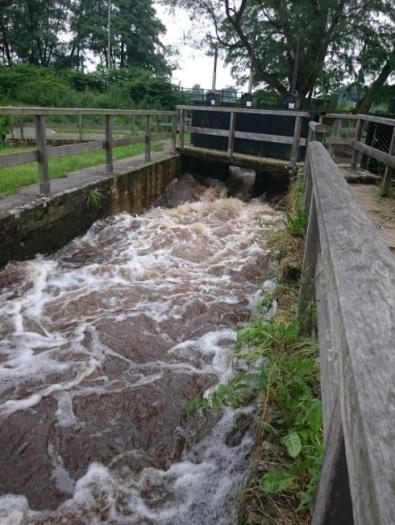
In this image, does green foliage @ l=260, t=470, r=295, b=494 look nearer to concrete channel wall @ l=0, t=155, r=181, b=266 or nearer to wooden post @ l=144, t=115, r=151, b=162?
concrete channel wall @ l=0, t=155, r=181, b=266

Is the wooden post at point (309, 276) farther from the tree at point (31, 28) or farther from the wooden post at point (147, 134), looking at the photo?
the tree at point (31, 28)

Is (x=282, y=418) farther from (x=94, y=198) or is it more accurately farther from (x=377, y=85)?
(x=377, y=85)

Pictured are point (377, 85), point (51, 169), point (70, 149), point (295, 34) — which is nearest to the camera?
point (70, 149)

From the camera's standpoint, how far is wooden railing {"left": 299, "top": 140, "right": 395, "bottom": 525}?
0.55m

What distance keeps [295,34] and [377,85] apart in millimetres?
5315

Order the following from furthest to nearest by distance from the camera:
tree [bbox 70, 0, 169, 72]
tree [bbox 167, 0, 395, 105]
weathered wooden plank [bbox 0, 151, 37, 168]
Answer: tree [bbox 70, 0, 169, 72] → tree [bbox 167, 0, 395, 105] → weathered wooden plank [bbox 0, 151, 37, 168]

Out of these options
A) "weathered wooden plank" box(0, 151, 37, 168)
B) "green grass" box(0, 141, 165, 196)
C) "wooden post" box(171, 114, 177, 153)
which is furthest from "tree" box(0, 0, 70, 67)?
"weathered wooden plank" box(0, 151, 37, 168)

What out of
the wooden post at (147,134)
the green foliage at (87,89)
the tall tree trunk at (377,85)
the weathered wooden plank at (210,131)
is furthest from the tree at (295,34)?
the wooden post at (147,134)

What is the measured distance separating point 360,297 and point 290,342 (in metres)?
1.86

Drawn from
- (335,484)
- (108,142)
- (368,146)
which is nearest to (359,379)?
(335,484)

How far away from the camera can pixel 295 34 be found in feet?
61.0

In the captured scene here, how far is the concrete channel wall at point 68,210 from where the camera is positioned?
500cm

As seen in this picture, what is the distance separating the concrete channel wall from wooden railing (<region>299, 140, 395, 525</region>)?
431cm

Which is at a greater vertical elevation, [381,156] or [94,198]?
[381,156]
